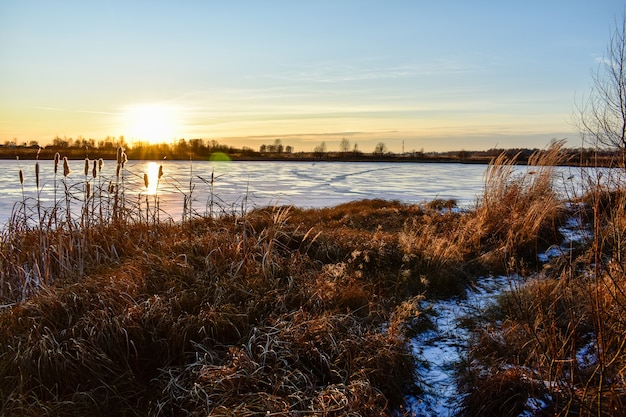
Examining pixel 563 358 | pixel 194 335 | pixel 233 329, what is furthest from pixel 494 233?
pixel 194 335

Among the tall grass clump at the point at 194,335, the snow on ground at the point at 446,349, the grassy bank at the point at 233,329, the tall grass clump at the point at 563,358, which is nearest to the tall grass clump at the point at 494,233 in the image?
the grassy bank at the point at 233,329

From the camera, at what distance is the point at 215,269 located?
15.0ft

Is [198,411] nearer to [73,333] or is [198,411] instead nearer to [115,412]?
[115,412]

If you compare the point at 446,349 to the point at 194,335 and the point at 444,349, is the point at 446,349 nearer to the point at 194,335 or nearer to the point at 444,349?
the point at 444,349

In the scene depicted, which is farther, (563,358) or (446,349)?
(446,349)

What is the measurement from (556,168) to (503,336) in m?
7.11

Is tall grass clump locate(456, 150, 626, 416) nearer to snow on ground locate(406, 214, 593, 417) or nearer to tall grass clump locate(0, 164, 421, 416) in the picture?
snow on ground locate(406, 214, 593, 417)

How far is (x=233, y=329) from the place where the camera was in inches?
147

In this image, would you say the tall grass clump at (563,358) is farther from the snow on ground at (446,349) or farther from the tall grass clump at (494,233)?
the tall grass clump at (494,233)

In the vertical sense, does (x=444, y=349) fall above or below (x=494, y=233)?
below

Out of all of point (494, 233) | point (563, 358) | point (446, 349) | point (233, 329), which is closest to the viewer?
point (563, 358)

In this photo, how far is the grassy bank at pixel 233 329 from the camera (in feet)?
9.70

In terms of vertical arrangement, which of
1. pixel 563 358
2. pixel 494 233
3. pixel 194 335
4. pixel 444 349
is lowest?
pixel 444 349

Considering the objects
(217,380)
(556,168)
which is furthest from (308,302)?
(556,168)
